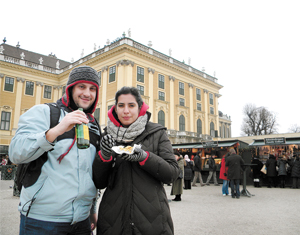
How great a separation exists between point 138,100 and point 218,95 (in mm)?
42137

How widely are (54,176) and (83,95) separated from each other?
74 centimetres

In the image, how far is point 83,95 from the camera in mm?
2117

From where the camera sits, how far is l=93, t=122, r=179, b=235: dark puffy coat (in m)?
1.87

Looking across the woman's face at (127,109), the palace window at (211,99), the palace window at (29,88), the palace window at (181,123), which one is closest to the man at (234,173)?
the woman's face at (127,109)

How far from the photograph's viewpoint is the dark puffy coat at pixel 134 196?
1.87 m

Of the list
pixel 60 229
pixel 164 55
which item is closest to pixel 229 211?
pixel 60 229

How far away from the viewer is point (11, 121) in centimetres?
3259

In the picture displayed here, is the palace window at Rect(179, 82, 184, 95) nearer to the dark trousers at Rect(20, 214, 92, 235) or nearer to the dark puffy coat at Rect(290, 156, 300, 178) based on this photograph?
the dark puffy coat at Rect(290, 156, 300, 178)

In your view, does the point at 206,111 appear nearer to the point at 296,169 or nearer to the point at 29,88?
the point at 296,169

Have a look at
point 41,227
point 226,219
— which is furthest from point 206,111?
point 41,227

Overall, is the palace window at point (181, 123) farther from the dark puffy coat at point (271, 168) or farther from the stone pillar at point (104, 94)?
the dark puffy coat at point (271, 168)

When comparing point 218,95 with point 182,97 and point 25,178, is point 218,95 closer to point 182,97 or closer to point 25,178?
point 182,97

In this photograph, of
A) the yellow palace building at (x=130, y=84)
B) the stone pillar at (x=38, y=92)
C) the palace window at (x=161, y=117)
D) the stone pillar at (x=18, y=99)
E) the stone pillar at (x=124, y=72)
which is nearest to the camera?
the stone pillar at (x=124, y=72)

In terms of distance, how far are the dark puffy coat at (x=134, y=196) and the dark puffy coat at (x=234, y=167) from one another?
8809 millimetres
